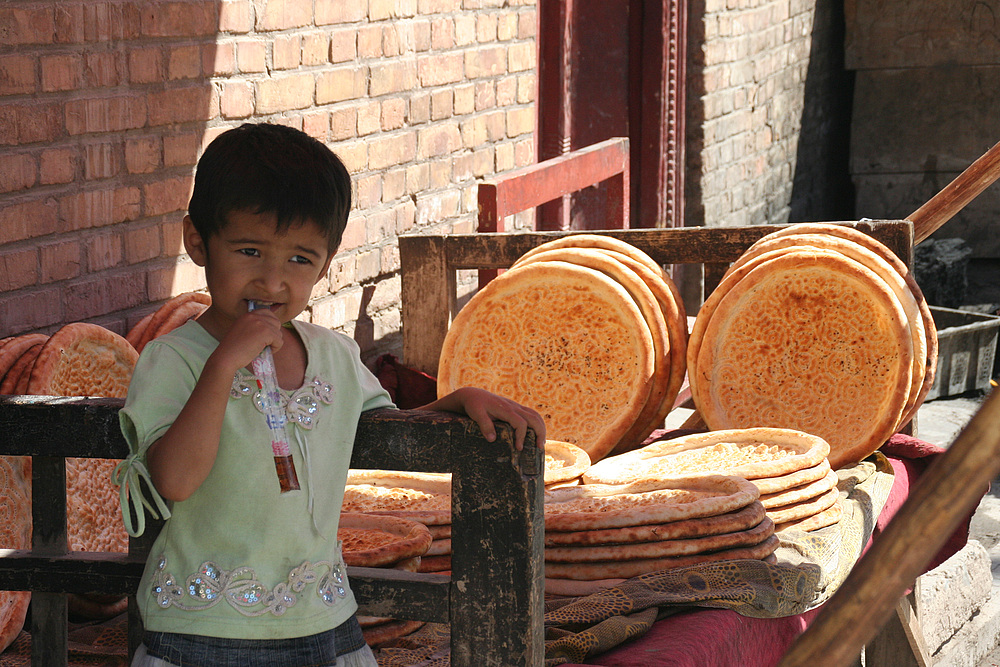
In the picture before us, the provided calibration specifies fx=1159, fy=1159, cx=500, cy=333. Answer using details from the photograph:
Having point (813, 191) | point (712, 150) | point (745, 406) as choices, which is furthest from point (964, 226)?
point (745, 406)

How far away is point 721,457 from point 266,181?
185cm

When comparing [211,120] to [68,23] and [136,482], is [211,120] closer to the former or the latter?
[68,23]

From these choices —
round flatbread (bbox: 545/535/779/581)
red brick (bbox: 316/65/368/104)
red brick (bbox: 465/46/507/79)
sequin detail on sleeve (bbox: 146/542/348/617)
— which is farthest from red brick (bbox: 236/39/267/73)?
sequin detail on sleeve (bbox: 146/542/348/617)

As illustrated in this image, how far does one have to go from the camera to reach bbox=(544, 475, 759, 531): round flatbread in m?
2.48

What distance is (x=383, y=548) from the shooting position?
7.05ft

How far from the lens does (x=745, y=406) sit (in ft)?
11.5

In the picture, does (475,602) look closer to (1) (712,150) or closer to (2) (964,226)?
(1) (712,150)

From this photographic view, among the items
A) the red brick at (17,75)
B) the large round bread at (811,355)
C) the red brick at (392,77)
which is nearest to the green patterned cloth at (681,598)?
the large round bread at (811,355)

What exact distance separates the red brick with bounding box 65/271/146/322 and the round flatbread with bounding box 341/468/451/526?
71 cm

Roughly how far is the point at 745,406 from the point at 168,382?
2291 millimetres

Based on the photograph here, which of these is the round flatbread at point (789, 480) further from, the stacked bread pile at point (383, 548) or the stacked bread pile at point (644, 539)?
the stacked bread pile at point (383, 548)

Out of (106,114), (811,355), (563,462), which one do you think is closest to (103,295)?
(106,114)

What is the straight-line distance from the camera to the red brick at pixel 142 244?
2.89m

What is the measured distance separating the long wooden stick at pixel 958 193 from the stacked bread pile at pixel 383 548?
2120mm
